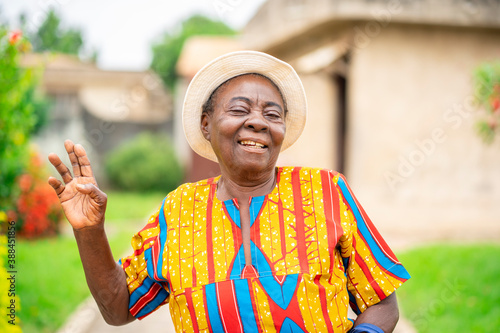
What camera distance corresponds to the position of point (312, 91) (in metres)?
9.68

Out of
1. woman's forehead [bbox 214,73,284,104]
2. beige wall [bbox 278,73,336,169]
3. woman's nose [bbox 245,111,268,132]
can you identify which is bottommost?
woman's nose [bbox 245,111,268,132]

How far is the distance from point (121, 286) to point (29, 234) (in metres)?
7.15

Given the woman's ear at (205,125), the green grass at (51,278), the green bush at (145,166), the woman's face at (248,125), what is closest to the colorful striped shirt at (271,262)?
the woman's face at (248,125)

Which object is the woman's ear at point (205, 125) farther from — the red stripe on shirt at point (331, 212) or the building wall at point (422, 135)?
the building wall at point (422, 135)

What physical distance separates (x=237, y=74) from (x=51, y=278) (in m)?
4.85

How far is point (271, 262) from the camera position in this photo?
1.81 metres

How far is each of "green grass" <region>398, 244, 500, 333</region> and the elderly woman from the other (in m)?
2.97

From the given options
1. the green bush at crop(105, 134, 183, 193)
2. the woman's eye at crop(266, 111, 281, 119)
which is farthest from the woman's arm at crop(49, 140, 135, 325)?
the green bush at crop(105, 134, 183, 193)

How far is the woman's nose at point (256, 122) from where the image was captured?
1.90 metres

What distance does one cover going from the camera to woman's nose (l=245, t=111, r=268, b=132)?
190 cm

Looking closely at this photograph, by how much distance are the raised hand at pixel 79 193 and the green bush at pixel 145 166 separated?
1351 centimetres

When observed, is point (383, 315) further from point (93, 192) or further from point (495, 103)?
point (495, 103)

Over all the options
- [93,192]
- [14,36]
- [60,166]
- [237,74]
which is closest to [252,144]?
[237,74]

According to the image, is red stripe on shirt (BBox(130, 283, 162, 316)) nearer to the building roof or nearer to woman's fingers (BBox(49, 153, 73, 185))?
woman's fingers (BBox(49, 153, 73, 185))
